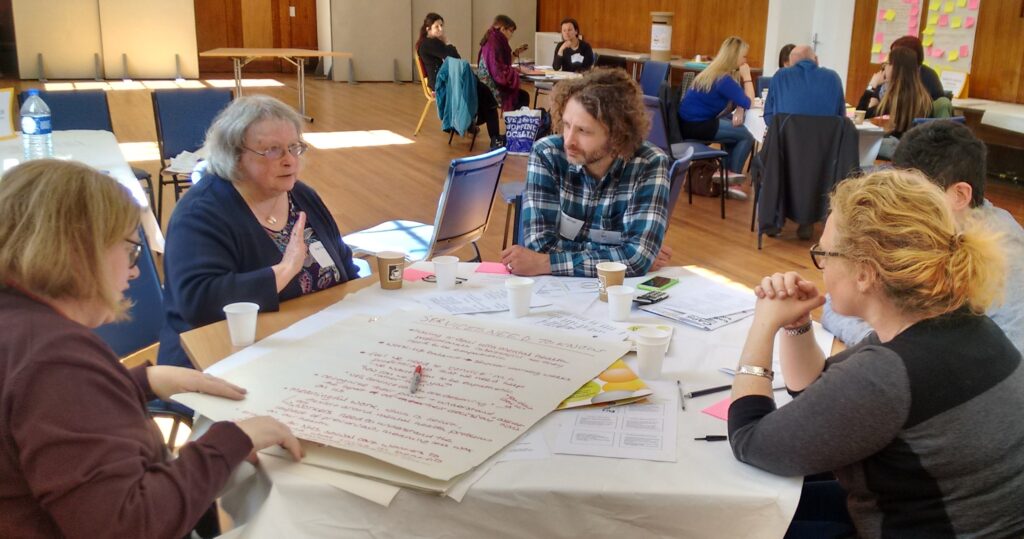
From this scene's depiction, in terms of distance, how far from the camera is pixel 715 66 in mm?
7055

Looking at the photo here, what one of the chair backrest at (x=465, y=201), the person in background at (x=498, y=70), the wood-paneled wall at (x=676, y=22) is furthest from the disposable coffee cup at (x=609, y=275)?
the wood-paneled wall at (x=676, y=22)

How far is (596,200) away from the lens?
2.80m

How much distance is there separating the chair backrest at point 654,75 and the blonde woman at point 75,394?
800 centimetres

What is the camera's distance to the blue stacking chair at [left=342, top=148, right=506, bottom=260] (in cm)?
328

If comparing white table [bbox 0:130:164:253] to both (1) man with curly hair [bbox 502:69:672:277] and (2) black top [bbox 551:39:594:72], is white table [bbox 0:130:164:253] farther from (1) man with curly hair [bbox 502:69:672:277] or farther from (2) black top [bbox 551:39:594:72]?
(2) black top [bbox 551:39:594:72]

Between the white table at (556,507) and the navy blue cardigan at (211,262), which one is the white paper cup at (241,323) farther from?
the white table at (556,507)

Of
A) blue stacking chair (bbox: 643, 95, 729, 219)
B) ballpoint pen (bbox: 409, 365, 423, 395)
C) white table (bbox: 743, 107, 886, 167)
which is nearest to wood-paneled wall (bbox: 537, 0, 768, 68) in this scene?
white table (bbox: 743, 107, 886, 167)

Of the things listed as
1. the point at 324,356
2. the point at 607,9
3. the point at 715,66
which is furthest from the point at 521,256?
the point at 607,9

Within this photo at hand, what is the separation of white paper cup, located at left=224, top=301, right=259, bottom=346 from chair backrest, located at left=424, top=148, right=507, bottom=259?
1.36m

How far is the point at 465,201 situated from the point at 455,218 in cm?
8

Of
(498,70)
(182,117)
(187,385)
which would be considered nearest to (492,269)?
(187,385)

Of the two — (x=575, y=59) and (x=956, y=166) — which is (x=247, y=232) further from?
(x=575, y=59)

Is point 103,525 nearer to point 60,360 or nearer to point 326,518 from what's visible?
point 60,360

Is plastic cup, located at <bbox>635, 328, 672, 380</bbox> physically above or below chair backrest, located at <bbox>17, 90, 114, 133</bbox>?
Result: below
